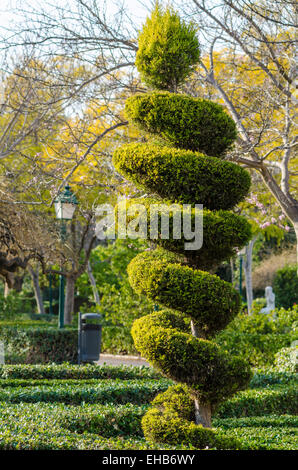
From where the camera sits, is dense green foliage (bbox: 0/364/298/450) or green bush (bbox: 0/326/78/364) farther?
green bush (bbox: 0/326/78/364)

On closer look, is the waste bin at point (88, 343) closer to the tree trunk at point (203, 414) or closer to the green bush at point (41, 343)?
the green bush at point (41, 343)

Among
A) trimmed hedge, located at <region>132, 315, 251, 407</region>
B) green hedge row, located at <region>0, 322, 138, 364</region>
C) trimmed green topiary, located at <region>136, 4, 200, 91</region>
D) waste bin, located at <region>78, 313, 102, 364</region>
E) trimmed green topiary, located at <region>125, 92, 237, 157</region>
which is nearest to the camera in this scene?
trimmed hedge, located at <region>132, 315, 251, 407</region>

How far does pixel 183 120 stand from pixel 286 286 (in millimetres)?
20862

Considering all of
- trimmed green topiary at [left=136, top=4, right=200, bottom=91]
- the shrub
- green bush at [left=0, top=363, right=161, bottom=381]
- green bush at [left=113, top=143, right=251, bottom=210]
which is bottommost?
the shrub

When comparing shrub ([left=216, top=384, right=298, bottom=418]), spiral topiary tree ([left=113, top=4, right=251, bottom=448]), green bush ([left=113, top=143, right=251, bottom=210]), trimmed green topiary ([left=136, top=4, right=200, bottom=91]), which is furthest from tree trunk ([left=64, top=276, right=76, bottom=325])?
green bush ([left=113, top=143, right=251, bottom=210])

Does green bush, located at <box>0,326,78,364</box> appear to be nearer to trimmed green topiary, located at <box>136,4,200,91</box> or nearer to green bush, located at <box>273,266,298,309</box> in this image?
trimmed green topiary, located at <box>136,4,200,91</box>

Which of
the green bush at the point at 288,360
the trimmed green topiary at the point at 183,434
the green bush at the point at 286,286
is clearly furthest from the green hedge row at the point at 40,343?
the green bush at the point at 286,286

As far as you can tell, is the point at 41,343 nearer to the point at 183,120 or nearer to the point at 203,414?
the point at 203,414

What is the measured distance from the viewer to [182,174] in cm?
507

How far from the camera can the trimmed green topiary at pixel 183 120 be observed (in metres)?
5.25

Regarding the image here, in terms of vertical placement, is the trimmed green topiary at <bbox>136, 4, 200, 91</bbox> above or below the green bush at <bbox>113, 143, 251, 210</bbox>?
above

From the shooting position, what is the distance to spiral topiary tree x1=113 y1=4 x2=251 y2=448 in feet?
15.8

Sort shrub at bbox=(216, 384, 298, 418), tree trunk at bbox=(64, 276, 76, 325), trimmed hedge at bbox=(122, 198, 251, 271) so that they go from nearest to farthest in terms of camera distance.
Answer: trimmed hedge at bbox=(122, 198, 251, 271) < shrub at bbox=(216, 384, 298, 418) < tree trunk at bbox=(64, 276, 76, 325)
